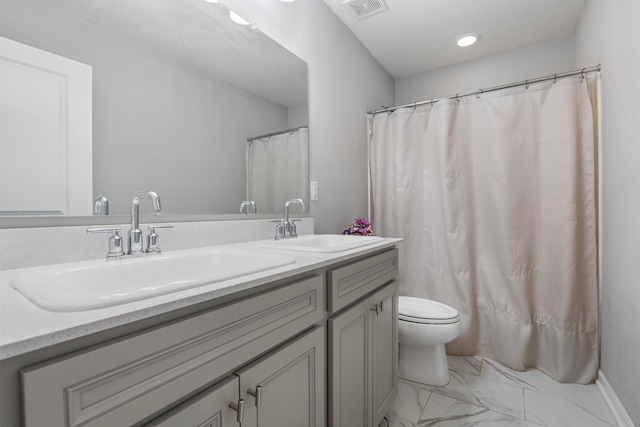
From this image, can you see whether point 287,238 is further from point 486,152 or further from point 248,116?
point 486,152

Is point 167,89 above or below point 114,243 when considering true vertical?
above

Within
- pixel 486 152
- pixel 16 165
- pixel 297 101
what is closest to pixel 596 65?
pixel 486 152

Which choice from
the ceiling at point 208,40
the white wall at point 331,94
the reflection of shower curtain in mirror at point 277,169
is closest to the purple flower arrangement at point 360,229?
the white wall at point 331,94

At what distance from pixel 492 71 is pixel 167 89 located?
8.33ft

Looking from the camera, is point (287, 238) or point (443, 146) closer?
point (287, 238)

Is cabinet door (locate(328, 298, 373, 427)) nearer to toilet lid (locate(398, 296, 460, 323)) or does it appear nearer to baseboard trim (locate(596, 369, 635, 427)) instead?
toilet lid (locate(398, 296, 460, 323))

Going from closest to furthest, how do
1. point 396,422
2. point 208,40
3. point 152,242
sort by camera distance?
point 152,242, point 208,40, point 396,422

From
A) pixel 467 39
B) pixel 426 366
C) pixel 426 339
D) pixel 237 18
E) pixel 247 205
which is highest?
pixel 467 39

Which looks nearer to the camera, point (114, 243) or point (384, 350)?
point (114, 243)

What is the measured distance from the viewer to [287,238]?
60.7 inches

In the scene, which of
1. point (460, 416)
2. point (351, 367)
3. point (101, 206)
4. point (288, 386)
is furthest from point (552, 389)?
point (101, 206)

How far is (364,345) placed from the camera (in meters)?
1.19

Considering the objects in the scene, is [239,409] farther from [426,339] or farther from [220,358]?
[426,339]

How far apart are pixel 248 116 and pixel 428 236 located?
1.50 meters
